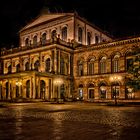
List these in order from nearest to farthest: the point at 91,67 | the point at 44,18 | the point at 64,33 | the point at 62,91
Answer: the point at 62,91
the point at 91,67
the point at 64,33
the point at 44,18

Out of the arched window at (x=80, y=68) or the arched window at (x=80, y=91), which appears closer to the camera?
the arched window at (x=80, y=91)

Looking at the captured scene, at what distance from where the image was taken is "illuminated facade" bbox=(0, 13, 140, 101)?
44781 mm

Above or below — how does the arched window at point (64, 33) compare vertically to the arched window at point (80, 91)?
above

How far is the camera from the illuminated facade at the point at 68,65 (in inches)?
1763

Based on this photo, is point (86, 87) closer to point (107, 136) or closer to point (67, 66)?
point (67, 66)

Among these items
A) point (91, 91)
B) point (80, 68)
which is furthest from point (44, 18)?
point (91, 91)

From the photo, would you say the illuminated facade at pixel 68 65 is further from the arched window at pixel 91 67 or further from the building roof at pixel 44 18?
the building roof at pixel 44 18

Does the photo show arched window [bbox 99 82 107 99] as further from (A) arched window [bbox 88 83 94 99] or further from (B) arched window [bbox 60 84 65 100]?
(B) arched window [bbox 60 84 65 100]

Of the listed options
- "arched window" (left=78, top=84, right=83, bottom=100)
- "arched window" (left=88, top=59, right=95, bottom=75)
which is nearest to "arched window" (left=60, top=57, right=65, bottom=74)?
"arched window" (left=78, top=84, right=83, bottom=100)

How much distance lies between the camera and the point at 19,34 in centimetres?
6400

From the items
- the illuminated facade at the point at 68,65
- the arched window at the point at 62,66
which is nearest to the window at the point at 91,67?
the illuminated facade at the point at 68,65

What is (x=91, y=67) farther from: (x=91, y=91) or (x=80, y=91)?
(x=80, y=91)

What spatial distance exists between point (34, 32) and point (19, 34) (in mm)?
6260

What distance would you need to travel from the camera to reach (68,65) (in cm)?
5053
